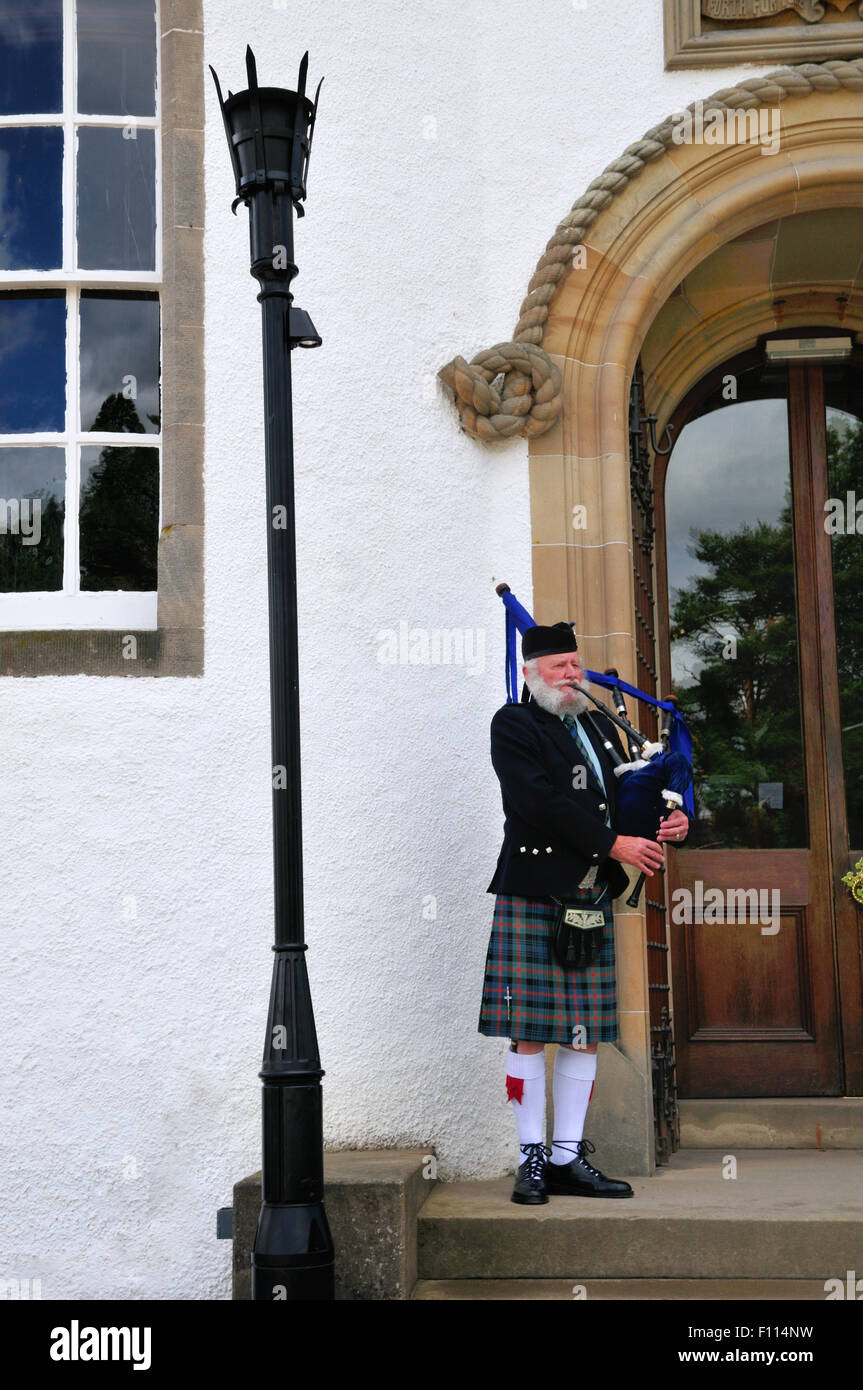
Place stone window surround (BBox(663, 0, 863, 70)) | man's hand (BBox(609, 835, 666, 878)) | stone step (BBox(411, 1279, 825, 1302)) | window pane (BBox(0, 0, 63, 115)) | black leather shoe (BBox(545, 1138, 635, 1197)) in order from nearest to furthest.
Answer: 1. stone step (BBox(411, 1279, 825, 1302))
2. man's hand (BBox(609, 835, 666, 878))
3. black leather shoe (BBox(545, 1138, 635, 1197))
4. stone window surround (BBox(663, 0, 863, 70))
5. window pane (BBox(0, 0, 63, 115))

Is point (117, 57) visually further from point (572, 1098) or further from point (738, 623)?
point (572, 1098)

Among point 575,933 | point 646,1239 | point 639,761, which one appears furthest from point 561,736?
point 646,1239

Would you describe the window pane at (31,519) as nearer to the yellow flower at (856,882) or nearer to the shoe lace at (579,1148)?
the shoe lace at (579,1148)

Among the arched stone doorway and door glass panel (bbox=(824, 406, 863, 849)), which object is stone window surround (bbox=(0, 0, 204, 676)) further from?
door glass panel (bbox=(824, 406, 863, 849))

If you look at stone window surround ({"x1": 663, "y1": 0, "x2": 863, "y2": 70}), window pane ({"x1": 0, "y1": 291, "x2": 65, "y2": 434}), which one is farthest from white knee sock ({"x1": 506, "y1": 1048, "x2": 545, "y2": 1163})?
stone window surround ({"x1": 663, "y1": 0, "x2": 863, "y2": 70})

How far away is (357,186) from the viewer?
572 centimetres

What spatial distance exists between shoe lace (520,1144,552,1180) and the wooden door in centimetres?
153

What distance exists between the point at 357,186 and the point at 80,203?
3.59 feet

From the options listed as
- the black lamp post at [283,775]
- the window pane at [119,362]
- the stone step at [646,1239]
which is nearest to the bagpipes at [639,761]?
the stone step at [646,1239]

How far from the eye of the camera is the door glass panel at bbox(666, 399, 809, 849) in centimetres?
638

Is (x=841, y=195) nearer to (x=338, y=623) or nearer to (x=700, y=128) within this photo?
(x=700, y=128)

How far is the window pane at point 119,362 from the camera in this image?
5.80 m

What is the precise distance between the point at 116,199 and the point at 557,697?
8.96ft
